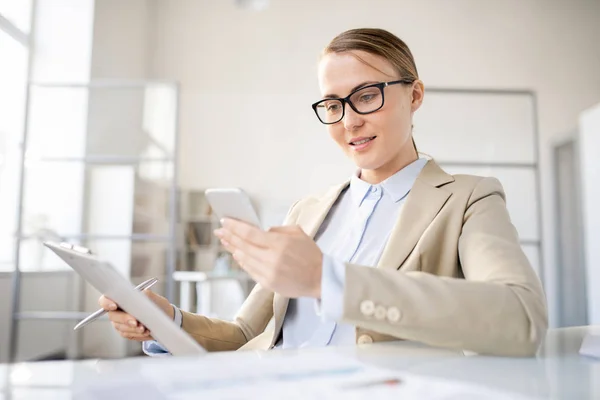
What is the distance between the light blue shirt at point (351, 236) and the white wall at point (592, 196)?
2.77 m

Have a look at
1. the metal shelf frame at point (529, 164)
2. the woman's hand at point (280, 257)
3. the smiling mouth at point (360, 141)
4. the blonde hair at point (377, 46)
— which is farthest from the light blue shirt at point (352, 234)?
the metal shelf frame at point (529, 164)

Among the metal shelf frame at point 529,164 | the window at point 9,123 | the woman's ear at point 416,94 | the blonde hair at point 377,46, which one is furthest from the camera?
the metal shelf frame at point 529,164

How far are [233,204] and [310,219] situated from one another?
60 cm

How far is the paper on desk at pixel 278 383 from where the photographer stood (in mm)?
512

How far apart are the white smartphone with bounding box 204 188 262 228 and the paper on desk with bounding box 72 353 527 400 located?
0.20 m

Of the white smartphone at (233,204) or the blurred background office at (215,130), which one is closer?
the white smartphone at (233,204)

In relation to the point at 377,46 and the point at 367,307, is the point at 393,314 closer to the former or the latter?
the point at 367,307

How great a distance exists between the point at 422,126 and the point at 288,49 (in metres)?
2.04

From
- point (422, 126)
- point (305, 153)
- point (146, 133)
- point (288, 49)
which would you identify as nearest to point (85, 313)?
point (146, 133)

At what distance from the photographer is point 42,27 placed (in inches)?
176

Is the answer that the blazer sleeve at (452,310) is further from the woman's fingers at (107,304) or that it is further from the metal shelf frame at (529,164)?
the metal shelf frame at (529,164)

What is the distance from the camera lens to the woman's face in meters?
1.14

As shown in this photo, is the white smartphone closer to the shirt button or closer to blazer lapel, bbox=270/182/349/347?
the shirt button

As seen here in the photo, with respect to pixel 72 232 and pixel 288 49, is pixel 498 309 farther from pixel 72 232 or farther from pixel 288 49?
pixel 288 49
